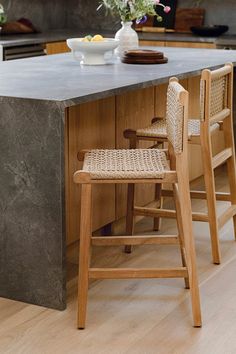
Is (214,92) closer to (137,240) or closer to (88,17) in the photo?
(137,240)

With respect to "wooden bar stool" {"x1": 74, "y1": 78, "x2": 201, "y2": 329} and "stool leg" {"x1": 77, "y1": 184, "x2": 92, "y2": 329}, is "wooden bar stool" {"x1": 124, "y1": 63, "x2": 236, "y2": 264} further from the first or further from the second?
"stool leg" {"x1": 77, "y1": 184, "x2": 92, "y2": 329}

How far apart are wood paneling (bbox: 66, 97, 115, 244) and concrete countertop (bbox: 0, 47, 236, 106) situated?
157mm

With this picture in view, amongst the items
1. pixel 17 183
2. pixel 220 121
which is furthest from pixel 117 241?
pixel 220 121

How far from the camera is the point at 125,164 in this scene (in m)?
3.21

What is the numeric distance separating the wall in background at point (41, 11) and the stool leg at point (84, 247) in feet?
13.1

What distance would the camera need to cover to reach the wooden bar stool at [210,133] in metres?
3.72

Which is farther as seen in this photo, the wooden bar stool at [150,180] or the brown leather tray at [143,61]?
the brown leather tray at [143,61]

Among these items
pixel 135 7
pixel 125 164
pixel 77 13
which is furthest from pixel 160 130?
pixel 77 13

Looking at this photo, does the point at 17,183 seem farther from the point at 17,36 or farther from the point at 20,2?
the point at 20,2

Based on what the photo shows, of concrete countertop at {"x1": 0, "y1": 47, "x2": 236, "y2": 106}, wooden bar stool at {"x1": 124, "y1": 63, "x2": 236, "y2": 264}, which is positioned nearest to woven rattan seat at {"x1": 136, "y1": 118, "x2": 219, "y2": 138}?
wooden bar stool at {"x1": 124, "y1": 63, "x2": 236, "y2": 264}

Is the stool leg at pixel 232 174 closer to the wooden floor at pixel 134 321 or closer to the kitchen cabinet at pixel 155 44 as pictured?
the wooden floor at pixel 134 321

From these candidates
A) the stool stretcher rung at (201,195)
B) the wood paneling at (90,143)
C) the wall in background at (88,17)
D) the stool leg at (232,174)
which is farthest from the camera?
the wall in background at (88,17)

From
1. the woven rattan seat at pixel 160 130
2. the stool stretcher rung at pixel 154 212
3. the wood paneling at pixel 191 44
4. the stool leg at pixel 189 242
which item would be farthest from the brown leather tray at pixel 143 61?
the wood paneling at pixel 191 44

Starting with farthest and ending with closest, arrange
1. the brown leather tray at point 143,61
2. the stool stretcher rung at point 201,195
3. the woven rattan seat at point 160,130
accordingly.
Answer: the brown leather tray at point 143,61 < the stool stretcher rung at point 201,195 < the woven rattan seat at point 160,130
